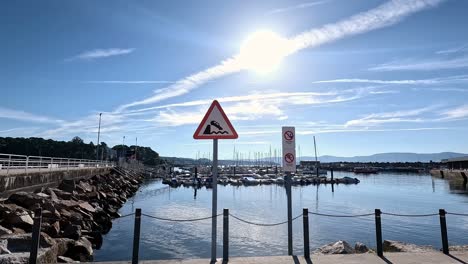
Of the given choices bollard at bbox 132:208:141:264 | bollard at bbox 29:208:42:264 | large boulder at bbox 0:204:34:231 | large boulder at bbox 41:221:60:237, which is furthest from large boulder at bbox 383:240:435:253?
large boulder at bbox 0:204:34:231

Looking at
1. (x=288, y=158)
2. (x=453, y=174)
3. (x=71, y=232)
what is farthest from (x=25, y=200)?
(x=453, y=174)

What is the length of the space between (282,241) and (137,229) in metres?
14.2

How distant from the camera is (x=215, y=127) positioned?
639 centimetres

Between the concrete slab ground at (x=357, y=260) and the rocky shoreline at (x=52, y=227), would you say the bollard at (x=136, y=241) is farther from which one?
the rocky shoreline at (x=52, y=227)

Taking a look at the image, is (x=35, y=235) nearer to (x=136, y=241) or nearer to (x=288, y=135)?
(x=136, y=241)

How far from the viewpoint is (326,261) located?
6488 mm

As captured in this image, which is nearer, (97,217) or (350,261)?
(350,261)

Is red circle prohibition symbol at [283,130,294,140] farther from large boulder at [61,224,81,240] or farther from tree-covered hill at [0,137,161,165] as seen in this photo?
tree-covered hill at [0,137,161,165]

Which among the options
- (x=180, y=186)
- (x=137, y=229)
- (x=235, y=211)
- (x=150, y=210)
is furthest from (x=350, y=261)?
A: (x=180, y=186)

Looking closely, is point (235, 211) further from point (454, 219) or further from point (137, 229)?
point (137, 229)

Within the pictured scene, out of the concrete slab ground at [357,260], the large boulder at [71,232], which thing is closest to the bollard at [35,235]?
the concrete slab ground at [357,260]

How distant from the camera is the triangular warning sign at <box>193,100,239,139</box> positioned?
635 cm

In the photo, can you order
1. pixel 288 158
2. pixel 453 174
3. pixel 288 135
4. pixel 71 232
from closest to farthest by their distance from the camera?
pixel 288 158
pixel 288 135
pixel 71 232
pixel 453 174

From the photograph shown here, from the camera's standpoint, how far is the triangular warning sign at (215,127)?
6.35 m
